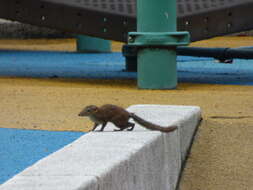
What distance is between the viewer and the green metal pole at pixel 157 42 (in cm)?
1077

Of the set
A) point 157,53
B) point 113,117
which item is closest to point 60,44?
point 157,53

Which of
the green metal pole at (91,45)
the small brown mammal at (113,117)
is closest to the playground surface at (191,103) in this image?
the small brown mammal at (113,117)

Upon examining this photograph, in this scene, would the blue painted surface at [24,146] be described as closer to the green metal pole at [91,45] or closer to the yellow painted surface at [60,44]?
the green metal pole at [91,45]

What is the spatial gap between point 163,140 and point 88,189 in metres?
1.83

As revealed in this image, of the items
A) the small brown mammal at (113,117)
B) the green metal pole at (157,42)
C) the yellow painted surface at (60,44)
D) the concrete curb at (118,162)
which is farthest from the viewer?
the yellow painted surface at (60,44)

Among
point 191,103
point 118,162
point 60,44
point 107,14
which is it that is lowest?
point 60,44

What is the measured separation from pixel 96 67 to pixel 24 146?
8888 mm

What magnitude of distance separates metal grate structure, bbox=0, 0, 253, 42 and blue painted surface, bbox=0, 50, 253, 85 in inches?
37.8

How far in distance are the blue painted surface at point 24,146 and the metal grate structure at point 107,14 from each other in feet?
16.0

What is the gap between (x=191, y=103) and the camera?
9039mm

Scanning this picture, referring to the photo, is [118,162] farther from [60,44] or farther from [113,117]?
[60,44]

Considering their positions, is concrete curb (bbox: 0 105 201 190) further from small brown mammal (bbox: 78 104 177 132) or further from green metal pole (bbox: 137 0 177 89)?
green metal pole (bbox: 137 0 177 89)

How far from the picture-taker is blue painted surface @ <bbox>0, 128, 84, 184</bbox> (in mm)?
5464

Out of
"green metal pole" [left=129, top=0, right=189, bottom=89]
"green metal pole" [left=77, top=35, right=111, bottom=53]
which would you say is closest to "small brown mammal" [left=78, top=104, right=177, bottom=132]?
"green metal pole" [left=129, top=0, right=189, bottom=89]
